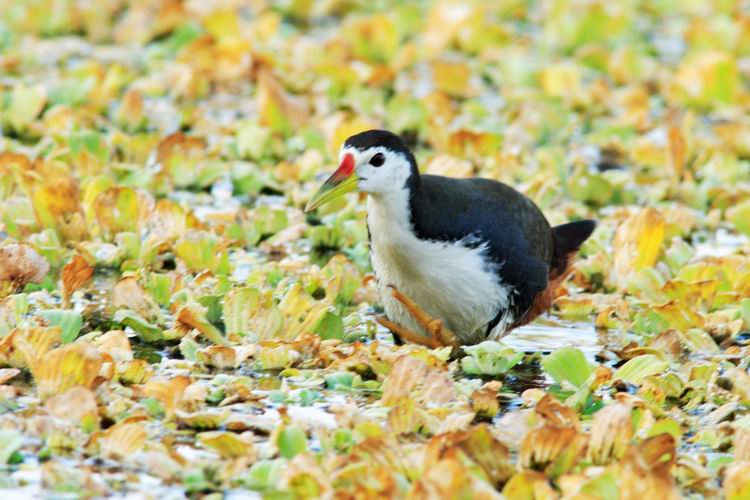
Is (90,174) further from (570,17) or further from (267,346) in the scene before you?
(570,17)

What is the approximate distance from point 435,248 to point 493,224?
1.20 ft

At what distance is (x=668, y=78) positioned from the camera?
11.2 meters

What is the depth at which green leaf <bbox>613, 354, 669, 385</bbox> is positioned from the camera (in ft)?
18.9

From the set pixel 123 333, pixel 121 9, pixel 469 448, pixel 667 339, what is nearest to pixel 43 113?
pixel 121 9

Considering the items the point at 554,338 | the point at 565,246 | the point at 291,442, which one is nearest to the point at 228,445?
the point at 291,442

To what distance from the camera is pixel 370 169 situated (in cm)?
602

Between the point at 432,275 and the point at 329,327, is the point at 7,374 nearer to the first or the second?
the point at 329,327

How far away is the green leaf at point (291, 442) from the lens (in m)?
4.73

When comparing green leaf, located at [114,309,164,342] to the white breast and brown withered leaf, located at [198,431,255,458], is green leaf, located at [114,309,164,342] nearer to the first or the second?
the white breast

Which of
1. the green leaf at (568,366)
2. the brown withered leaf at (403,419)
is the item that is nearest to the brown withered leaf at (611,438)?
the brown withered leaf at (403,419)

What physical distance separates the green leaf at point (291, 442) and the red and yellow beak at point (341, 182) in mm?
1477

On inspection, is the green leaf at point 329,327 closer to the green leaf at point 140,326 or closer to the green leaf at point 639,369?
the green leaf at point 140,326

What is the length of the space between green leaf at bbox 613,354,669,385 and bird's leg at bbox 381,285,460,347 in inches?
29.5

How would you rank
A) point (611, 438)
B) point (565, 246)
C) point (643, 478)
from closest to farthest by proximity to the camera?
point (643, 478), point (611, 438), point (565, 246)
